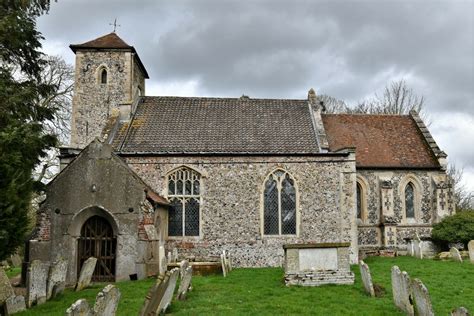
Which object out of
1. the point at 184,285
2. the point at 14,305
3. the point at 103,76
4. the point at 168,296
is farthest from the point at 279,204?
the point at 103,76

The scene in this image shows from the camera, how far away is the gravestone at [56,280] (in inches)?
463

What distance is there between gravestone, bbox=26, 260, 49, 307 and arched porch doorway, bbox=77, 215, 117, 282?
405cm

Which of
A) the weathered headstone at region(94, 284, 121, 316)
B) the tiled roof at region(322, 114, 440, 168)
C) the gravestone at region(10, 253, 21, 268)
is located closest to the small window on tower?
the gravestone at region(10, 253, 21, 268)

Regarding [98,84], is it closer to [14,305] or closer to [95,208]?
[95,208]

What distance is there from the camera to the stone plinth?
13.1 meters

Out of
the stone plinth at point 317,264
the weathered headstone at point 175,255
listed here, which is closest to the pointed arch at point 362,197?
the weathered headstone at point 175,255

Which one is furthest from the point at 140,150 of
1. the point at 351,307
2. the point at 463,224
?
the point at 463,224

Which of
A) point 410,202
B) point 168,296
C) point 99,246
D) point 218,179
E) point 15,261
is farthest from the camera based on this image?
point 410,202

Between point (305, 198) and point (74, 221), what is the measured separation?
360 inches

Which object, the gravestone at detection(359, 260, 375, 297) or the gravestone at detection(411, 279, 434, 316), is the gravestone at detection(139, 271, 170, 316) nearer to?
the gravestone at detection(411, 279, 434, 316)

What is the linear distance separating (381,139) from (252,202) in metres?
10.1

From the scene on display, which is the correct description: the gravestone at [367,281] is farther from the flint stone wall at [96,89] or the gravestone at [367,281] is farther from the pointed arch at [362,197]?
the flint stone wall at [96,89]

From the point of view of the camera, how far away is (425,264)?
A: 57.4ft

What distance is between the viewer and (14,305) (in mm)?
10047
